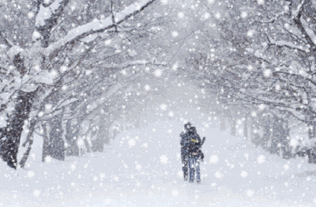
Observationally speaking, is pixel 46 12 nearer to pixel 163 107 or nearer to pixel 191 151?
pixel 191 151

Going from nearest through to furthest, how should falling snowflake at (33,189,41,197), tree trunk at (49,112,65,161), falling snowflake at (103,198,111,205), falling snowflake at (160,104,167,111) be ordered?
falling snowflake at (103,198,111,205) → falling snowflake at (33,189,41,197) → tree trunk at (49,112,65,161) → falling snowflake at (160,104,167,111)

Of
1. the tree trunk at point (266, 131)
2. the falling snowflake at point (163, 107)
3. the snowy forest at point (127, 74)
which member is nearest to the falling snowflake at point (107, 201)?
the snowy forest at point (127, 74)

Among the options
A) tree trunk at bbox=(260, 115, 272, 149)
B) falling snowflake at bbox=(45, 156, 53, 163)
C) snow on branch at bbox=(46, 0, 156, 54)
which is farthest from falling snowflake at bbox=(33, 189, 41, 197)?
tree trunk at bbox=(260, 115, 272, 149)

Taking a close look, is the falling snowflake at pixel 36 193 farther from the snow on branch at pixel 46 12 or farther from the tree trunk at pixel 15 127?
the snow on branch at pixel 46 12

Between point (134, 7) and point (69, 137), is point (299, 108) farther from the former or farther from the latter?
point (69, 137)

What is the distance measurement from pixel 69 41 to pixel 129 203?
10.6 feet

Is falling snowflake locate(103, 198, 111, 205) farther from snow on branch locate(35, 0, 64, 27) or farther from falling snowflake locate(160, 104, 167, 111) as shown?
falling snowflake locate(160, 104, 167, 111)

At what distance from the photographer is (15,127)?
7098 mm

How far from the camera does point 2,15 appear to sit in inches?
420

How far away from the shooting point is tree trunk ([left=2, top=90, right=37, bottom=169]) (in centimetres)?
703

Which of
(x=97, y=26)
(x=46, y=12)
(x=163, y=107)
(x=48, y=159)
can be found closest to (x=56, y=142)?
(x=48, y=159)

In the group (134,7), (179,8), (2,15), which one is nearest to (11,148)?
(134,7)

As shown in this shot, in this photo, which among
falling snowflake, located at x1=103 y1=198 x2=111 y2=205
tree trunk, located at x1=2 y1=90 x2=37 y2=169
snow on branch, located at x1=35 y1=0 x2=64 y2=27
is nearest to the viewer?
falling snowflake, located at x1=103 y1=198 x2=111 y2=205

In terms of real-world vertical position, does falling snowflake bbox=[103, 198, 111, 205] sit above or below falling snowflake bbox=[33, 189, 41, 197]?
below
